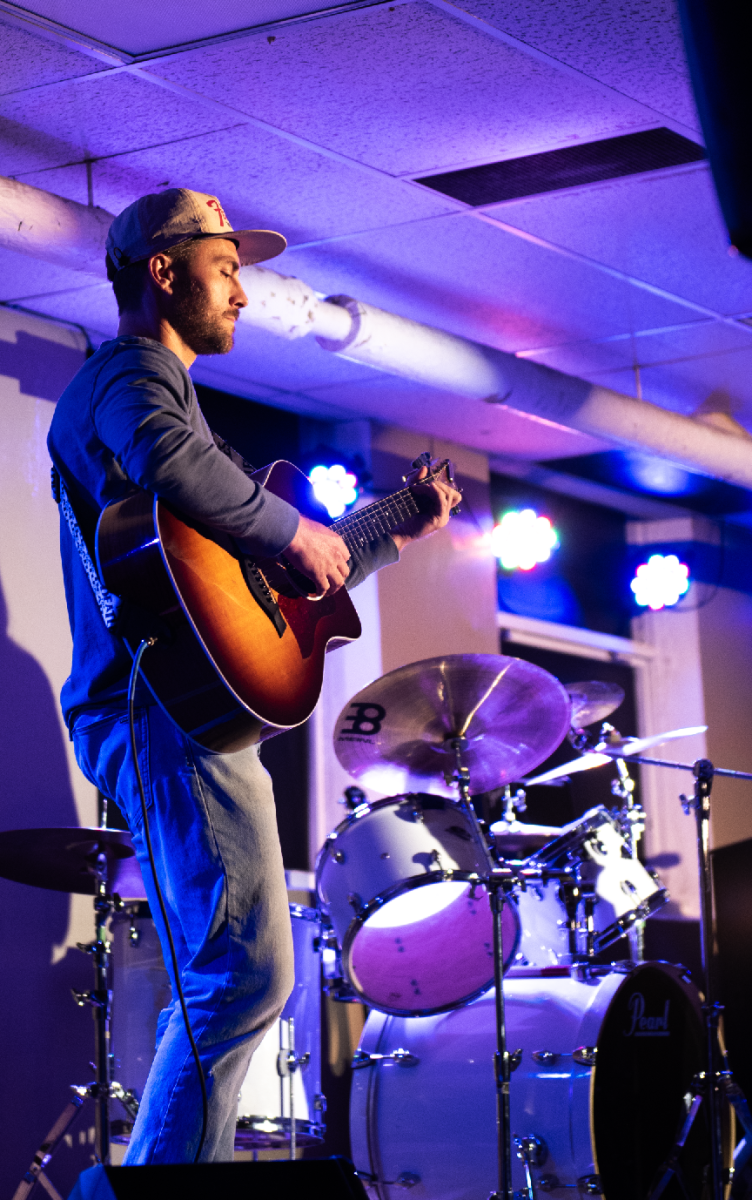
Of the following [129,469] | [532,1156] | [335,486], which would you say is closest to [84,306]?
[335,486]

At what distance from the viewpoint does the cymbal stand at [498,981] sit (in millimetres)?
4219

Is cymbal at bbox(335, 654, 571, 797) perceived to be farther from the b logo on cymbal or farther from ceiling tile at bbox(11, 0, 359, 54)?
ceiling tile at bbox(11, 0, 359, 54)

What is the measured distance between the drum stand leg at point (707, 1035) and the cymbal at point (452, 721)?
1.90ft

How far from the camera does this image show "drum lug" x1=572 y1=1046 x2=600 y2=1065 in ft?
15.5

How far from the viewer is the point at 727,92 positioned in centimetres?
140

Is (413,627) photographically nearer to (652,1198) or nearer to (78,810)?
(78,810)

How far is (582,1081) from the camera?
4.70 m

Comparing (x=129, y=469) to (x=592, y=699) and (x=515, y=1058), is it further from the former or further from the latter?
(x=592, y=699)

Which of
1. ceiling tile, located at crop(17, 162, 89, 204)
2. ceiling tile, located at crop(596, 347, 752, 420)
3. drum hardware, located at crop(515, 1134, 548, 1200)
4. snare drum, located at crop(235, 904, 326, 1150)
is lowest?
drum hardware, located at crop(515, 1134, 548, 1200)

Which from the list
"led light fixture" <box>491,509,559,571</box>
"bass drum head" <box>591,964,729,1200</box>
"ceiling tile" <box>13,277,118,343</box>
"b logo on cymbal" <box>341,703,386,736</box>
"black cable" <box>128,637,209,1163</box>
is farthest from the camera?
"led light fixture" <box>491,509,559,571</box>

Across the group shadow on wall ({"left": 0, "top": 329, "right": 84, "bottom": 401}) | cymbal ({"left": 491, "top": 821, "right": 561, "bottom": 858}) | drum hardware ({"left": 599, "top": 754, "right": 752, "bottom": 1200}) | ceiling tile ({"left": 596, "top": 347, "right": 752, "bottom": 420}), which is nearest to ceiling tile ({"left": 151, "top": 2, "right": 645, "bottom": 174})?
shadow on wall ({"left": 0, "top": 329, "right": 84, "bottom": 401})

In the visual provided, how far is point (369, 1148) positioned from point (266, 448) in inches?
126

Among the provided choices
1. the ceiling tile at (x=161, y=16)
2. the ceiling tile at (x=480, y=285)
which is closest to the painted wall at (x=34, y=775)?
the ceiling tile at (x=480, y=285)

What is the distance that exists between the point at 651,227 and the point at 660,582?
3748mm
